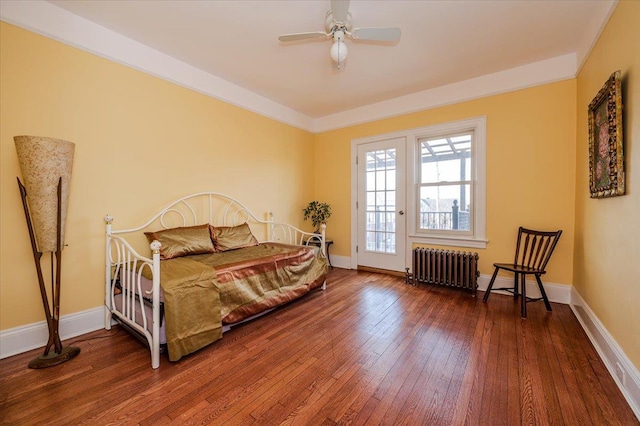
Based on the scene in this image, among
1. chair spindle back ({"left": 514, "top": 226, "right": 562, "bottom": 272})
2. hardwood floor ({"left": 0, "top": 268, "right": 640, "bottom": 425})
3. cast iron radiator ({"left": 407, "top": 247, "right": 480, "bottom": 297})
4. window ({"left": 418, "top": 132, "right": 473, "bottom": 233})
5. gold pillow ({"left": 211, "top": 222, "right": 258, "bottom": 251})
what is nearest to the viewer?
hardwood floor ({"left": 0, "top": 268, "right": 640, "bottom": 425})

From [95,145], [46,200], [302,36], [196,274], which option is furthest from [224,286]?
[302,36]

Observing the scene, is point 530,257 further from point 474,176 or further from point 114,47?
point 114,47

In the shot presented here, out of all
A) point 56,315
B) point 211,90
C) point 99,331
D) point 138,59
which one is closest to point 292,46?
point 211,90

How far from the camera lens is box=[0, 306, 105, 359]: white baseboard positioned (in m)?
1.86

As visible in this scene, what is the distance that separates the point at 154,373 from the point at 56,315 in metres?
0.88

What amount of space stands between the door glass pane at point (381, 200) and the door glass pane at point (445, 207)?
45 cm

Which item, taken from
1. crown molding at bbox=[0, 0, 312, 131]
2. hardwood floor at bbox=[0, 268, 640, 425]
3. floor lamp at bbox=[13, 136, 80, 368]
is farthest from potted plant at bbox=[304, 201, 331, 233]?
floor lamp at bbox=[13, 136, 80, 368]

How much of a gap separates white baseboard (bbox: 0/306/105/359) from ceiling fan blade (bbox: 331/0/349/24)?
10.0 ft

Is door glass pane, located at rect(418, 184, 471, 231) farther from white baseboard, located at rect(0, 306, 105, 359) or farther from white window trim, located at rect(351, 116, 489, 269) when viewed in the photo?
white baseboard, located at rect(0, 306, 105, 359)

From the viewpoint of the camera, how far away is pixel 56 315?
72.7 inches

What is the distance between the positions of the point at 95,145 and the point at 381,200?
3.49 meters

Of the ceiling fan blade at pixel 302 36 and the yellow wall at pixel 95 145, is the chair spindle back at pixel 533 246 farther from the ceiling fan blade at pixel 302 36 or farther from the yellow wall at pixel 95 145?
the yellow wall at pixel 95 145

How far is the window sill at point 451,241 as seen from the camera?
3293 millimetres

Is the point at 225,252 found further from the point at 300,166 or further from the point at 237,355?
the point at 300,166
